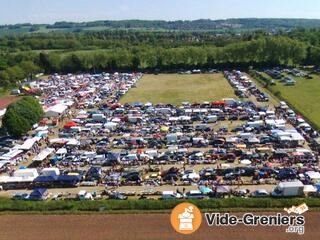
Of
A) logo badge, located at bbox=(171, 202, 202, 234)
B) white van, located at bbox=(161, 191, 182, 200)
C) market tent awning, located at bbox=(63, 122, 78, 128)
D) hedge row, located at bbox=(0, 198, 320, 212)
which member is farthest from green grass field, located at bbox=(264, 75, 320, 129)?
market tent awning, located at bbox=(63, 122, 78, 128)

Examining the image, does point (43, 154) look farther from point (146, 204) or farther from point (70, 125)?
point (146, 204)

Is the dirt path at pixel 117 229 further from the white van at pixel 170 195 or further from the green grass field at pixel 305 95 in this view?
the green grass field at pixel 305 95

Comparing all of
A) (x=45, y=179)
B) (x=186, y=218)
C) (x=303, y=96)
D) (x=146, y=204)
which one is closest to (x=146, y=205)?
(x=146, y=204)

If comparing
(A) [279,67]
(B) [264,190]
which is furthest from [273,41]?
(B) [264,190]

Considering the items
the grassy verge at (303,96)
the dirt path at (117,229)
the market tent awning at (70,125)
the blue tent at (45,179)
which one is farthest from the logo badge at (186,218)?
the market tent awning at (70,125)

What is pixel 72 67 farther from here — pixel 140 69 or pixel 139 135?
pixel 139 135

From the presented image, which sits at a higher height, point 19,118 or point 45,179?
point 19,118

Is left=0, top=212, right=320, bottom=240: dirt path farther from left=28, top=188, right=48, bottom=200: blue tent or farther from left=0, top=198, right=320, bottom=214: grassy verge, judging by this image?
left=28, top=188, right=48, bottom=200: blue tent
